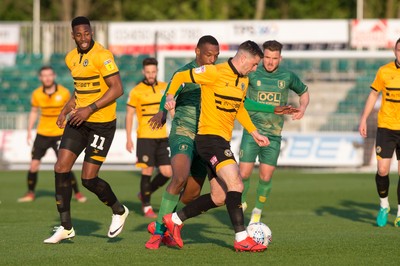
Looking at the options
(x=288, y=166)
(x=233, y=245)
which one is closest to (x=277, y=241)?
(x=233, y=245)

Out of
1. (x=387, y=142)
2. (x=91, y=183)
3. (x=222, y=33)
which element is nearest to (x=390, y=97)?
(x=387, y=142)

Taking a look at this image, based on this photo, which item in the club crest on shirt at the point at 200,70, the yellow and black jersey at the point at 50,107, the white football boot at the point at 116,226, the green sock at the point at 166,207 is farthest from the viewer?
the yellow and black jersey at the point at 50,107

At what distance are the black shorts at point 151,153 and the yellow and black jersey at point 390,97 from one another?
12.1 ft

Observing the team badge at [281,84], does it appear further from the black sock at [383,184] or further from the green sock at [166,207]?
the green sock at [166,207]

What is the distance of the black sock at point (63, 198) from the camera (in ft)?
35.7

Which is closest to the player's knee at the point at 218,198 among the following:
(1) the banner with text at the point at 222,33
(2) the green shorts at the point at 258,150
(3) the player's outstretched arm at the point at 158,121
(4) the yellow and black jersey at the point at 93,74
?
(3) the player's outstretched arm at the point at 158,121

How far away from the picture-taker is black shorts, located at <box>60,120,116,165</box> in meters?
10.9

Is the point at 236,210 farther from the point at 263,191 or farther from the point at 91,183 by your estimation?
the point at 263,191

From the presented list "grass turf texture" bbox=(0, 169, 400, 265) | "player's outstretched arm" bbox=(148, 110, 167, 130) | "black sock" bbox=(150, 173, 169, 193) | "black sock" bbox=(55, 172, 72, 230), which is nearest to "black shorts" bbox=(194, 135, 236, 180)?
"player's outstretched arm" bbox=(148, 110, 167, 130)

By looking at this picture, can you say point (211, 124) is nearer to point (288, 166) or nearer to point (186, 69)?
point (186, 69)

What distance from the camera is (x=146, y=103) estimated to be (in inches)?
591

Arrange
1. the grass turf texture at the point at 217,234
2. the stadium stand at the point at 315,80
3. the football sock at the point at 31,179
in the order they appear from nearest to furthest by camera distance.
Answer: the grass turf texture at the point at 217,234, the football sock at the point at 31,179, the stadium stand at the point at 315,80

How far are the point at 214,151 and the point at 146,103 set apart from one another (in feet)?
16.5

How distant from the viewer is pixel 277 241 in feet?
36.4
